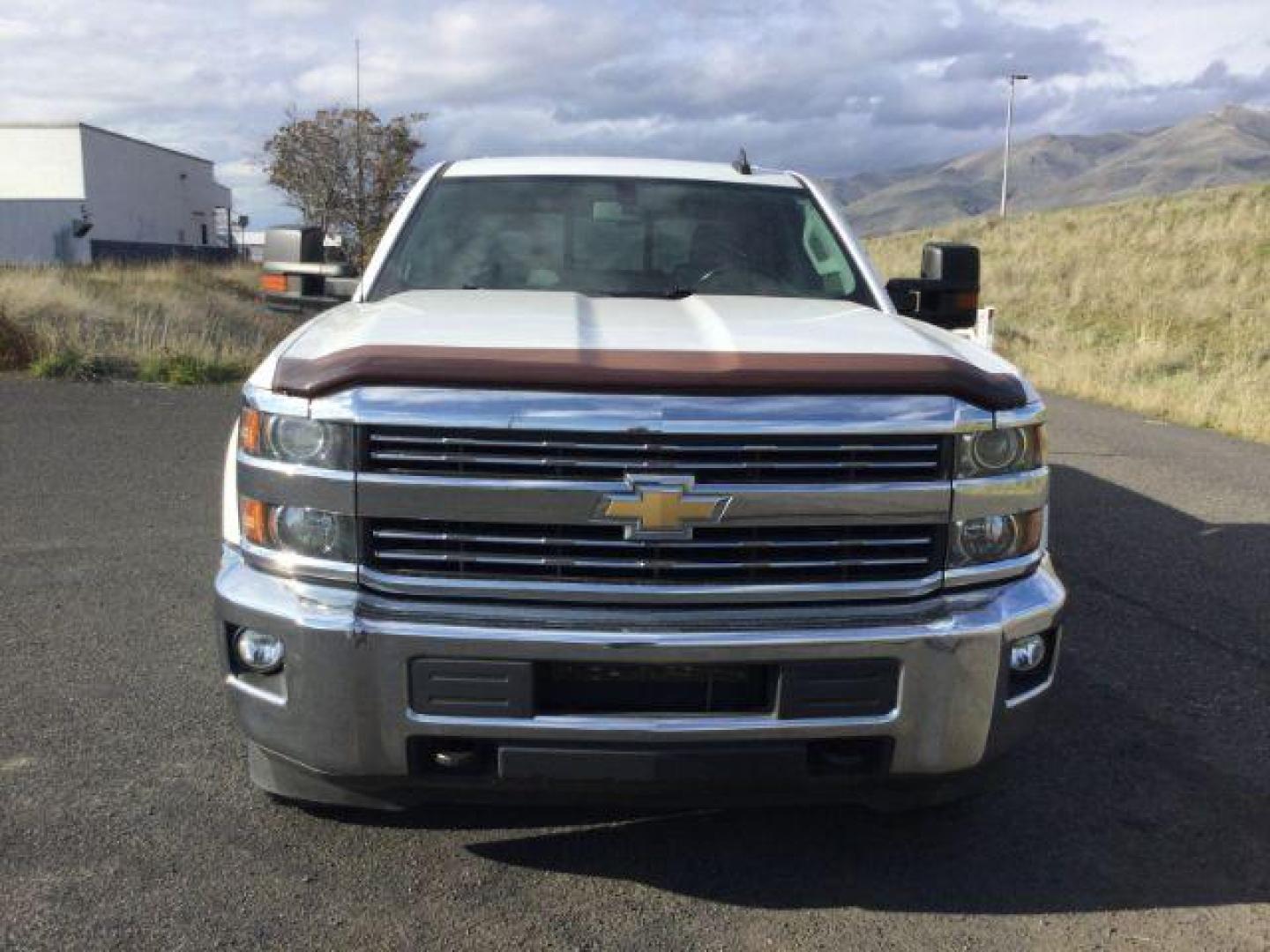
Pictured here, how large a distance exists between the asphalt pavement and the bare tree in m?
25.0

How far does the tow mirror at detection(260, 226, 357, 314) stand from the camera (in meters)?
4.39

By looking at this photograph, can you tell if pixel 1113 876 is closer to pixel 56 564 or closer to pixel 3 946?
pixel 3 946

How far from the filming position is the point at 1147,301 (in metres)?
25.2

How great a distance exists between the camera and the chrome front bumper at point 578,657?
8.61 feet

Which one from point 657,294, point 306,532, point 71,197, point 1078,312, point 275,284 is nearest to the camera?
point 306,532

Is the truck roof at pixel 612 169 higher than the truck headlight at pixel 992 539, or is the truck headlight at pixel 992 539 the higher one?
the truck roof at pixel 612 169

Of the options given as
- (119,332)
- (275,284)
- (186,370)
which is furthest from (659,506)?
(119,332)

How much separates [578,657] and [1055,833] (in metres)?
1.63

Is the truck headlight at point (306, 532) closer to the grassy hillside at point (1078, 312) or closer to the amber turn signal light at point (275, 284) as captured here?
the amber turn signal light at point (275, 284)

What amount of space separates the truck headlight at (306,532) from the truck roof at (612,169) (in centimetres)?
229

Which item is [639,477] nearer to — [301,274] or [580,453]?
[580,453]

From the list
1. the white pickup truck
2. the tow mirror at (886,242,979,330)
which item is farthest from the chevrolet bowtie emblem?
the tow mirror at (886,242,979,330)

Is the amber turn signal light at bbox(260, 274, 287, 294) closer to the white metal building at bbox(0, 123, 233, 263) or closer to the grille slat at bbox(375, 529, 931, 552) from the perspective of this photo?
the grille slat at bbox(375, 529, 931, 552)

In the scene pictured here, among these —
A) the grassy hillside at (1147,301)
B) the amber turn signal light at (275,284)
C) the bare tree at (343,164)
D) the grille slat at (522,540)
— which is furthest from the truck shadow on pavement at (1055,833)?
the bare tree at (343,164)
